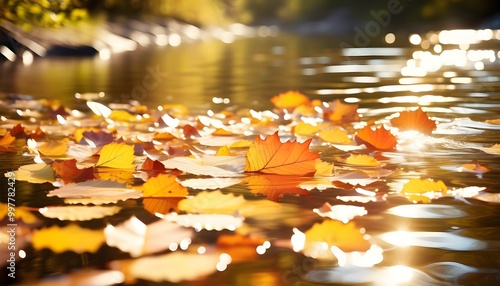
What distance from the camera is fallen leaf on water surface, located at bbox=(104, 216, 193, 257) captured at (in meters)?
1.90

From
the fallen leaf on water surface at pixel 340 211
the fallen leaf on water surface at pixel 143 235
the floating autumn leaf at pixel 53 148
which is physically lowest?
the fallen leaf on water surface at pixel 143 235

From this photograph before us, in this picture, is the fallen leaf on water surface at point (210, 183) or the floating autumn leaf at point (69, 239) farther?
the fallen leaf on water surface at point (210, 183)

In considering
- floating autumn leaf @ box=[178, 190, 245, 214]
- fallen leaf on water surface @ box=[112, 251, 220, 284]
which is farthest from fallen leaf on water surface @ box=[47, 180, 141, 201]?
fallen leaf on water surface @ box=[112, 251, 220, 284]

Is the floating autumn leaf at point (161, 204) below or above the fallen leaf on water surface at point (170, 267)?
above

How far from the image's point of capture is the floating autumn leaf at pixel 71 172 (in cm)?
272

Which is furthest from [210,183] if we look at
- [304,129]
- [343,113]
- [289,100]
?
[289,100]

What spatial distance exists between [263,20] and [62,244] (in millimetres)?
97470

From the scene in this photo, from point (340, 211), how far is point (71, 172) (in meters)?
0.96

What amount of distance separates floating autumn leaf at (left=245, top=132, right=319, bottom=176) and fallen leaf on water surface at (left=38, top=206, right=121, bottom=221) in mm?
527

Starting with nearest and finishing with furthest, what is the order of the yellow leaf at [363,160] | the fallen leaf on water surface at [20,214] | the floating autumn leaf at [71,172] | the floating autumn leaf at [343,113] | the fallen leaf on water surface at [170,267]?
the fallen leaf on water surface at [170,267], the fallen leaf on water surface at [20,214], the floating autumn leaf at [71,172], the yellow leaf at [363,160], the floating autumn leaf at [343,113]

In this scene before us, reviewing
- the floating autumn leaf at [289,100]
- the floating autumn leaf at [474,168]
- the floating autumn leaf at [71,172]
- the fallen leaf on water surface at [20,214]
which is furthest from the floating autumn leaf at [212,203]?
the floating autumn leaf at [289,100]

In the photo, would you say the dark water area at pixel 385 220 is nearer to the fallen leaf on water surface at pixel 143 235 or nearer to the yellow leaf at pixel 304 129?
the fallen leaf on water surface at pixel 143 235

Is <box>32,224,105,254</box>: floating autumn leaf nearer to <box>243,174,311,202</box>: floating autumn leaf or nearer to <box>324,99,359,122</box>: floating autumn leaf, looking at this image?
<box>243,174,311,202</box>: floating autumn leaf

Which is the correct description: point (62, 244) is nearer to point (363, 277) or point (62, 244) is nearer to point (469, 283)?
point (363, 277)
